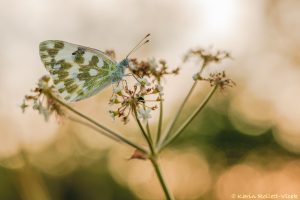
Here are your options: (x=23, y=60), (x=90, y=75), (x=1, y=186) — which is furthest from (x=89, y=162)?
(x=90, y=75)

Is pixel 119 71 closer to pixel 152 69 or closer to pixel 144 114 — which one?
pixel 152 69

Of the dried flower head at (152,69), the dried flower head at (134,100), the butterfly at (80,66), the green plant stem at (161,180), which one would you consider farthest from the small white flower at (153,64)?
the green plant stem at (161,180)

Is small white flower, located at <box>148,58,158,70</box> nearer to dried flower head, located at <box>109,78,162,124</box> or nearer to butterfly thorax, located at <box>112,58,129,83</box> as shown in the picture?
dried flower head, located at <box>109,78,162,124</box>

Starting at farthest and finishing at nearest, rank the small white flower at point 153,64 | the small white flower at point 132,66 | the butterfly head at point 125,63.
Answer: the butterfly head at point 125,63, the small white flower at point 132,66, the small white flower at point 153,64

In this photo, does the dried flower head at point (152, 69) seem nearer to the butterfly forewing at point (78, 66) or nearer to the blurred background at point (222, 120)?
the butterfly forewing at point (78, 66)

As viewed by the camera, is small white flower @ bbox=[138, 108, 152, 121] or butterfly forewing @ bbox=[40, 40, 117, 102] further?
butterfly forewing @ bbox=[40, 40, 117, 102]

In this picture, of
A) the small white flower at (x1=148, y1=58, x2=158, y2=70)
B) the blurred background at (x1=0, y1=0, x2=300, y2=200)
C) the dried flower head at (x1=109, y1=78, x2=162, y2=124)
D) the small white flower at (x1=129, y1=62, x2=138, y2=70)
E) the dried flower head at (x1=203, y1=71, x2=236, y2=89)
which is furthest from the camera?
the blurred background at (x1=0, y1=0, x2=300, y2=200)

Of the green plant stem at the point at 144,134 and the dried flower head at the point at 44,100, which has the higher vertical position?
the dried flower head at the point at 44,100

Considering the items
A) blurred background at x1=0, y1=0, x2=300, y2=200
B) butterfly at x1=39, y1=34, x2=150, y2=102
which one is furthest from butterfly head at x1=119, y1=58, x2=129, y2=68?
blurred background at x1=0, y1=0, x2=300, y2=200

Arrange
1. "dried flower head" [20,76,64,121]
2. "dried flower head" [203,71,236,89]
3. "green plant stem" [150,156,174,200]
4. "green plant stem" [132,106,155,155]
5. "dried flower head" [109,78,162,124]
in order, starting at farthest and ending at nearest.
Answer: "dried flower head" [203,71,236,89] → "dried flower head" [20,76,64,121] → "dried flower head" [109,78,162,124] → "green plant stem" [132,106,155,155] → "green plant stem" [150,156,174,200]
